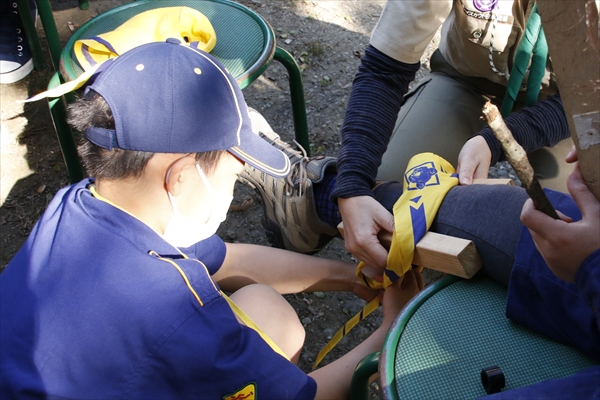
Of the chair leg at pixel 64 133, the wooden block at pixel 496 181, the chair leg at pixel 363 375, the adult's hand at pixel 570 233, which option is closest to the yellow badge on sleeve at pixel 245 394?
the chair leg at pixel 363 375

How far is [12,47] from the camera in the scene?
279cm

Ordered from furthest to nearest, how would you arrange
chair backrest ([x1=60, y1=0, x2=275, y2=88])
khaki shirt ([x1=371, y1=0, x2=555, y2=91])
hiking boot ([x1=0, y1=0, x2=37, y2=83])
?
hiking boot ([x1=0, y1=0, x2=37, y2=83]) → chair backrest ([x1=60, y1=0, x2=275, y2=88]) → khaki shirt ([x1=371, y1=0, x2=555, y2=91])

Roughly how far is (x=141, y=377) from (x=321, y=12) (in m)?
2.91

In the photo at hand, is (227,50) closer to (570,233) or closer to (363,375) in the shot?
(363,375)

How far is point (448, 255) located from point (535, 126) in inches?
Answer: 25.3

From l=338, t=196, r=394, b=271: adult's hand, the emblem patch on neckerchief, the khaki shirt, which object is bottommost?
l=338, t=196, r=394, b=271: adult's hand

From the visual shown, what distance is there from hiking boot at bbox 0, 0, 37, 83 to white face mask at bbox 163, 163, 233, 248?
2.05 m

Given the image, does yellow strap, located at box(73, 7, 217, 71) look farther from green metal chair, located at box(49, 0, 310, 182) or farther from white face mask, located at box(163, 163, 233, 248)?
white face mask, located at box(163, 163, 233, 248)

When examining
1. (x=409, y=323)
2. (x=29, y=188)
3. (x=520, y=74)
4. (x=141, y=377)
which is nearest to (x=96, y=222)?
(x=141, y=377)

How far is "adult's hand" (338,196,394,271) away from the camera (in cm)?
134

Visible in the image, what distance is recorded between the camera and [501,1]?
5.38 ft

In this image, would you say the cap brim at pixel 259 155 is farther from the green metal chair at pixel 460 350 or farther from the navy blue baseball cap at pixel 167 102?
the green metal chair at pixel 460 350

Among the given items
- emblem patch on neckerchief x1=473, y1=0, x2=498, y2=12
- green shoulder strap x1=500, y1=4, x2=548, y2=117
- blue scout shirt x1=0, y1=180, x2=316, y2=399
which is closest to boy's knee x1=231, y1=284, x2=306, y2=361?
blue scout shirt x1=0, y1=180, x2=316, y2=399

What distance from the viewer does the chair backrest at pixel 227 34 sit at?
5.95ft
